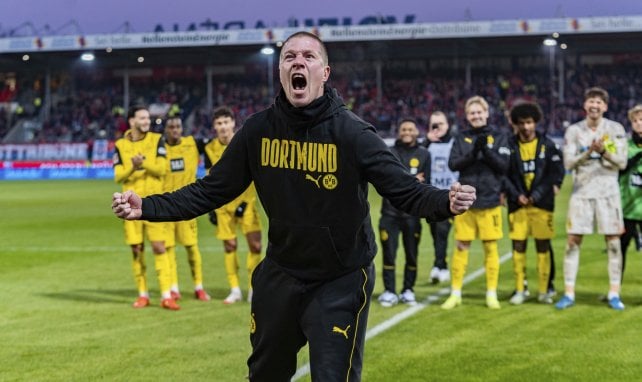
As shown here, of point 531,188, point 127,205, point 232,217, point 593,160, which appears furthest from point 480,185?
point 127,205

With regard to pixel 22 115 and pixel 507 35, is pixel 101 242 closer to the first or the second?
pixel 507 35

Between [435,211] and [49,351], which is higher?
[435,211]

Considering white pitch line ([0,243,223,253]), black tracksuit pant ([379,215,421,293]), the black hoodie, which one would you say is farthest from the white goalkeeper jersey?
white pitch line ([0,243,223,253])

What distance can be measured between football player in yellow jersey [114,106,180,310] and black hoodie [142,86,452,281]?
5.09 metres

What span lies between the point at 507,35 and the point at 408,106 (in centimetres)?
720

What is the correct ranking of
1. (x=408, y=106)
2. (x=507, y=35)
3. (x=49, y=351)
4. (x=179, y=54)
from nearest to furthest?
(x=49, y=351), (x=507, y=35), (x=408, y=106), (x=179, y=54)

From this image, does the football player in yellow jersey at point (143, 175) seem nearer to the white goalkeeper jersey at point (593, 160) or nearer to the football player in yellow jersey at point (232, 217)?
the football player in yellow jersey at point (232, 217)

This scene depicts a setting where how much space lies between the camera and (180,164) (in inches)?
390

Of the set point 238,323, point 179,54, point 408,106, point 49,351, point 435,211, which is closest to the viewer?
point 435,211

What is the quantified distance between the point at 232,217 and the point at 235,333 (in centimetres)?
215

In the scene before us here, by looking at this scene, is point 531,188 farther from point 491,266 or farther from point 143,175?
point 143,175

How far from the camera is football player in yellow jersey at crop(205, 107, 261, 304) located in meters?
9.52

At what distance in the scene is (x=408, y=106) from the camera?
167 ft

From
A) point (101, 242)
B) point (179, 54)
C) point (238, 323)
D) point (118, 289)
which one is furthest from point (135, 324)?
point (179, 54)
